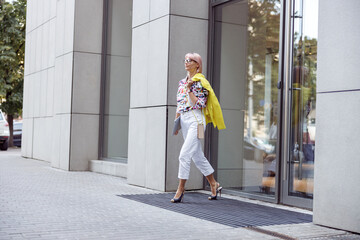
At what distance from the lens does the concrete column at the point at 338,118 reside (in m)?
5.08

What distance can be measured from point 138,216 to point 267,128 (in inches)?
100

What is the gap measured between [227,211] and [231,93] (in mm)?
2554

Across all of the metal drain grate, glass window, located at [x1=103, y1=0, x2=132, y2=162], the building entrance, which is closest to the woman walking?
the metal drain grate

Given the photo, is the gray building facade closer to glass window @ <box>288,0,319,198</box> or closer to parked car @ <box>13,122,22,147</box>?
glass window @ <box>288,0,319,198</box>

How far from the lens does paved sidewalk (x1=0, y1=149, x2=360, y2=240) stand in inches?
189

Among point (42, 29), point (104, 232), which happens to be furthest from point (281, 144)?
point (42, 29)

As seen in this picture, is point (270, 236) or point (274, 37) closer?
point (270, 236)

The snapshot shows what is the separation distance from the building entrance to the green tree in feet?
61.0

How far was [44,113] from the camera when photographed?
15.2 meters

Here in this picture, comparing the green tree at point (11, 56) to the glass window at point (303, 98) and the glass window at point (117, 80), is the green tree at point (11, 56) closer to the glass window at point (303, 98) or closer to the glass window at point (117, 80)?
the glass window at point (117, 80)

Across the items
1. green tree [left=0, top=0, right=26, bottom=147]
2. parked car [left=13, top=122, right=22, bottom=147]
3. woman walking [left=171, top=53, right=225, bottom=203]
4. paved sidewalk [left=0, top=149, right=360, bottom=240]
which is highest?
green tree [left=0, top=0, right=26, bottom=147]

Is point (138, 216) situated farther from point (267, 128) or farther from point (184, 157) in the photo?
point (267, 128)

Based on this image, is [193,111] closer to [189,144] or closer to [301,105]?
[189,144]

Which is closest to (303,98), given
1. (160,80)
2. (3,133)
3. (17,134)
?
(160,80)
